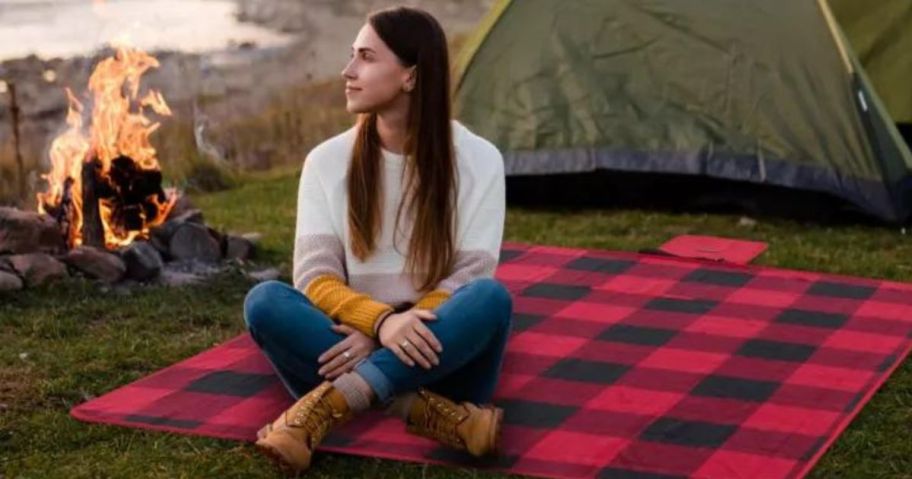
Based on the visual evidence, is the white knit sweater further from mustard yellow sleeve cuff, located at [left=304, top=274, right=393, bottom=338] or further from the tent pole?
the tent pole

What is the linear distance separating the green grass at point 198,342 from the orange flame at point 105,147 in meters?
0.53

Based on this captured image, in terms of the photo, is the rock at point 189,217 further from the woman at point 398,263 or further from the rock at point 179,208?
the woman at point 398,263

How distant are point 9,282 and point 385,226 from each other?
2212 mm

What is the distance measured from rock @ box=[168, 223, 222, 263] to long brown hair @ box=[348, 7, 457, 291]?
91.6 inches

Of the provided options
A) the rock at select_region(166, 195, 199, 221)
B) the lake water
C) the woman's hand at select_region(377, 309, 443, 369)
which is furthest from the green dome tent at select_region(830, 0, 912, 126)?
the lake water

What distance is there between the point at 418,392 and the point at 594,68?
3.90 m

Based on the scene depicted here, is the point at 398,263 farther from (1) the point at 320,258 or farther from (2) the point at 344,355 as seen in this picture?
(2) the point at 344,355

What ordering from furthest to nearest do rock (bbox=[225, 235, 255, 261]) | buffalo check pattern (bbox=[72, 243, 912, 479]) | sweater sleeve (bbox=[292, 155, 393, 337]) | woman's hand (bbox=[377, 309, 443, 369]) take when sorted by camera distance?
rock (bbox=[225, 235, 255, 261]) < sweater sleeve (bbox=[292, 155, 393, 337]) < buffalo check pattern (bbox=[72, 243, 912, 479]) < woman's hand (bbox=[377, 309, 443, 369])

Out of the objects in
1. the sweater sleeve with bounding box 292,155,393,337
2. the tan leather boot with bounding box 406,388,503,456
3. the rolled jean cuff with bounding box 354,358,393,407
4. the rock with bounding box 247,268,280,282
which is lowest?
the rock with bounding box 247,268,280,282

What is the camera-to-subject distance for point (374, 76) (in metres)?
5.08

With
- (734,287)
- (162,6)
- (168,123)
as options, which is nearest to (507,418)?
(734,287)

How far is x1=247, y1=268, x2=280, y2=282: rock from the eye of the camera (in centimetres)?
717

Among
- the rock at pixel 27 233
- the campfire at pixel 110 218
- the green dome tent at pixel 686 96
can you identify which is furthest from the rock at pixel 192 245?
the green dome tent at pixel 686 96

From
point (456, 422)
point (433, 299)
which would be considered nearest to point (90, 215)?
point (433, 299)
